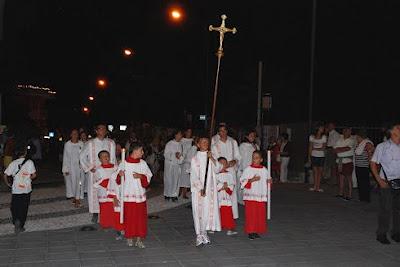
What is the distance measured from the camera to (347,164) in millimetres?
12852

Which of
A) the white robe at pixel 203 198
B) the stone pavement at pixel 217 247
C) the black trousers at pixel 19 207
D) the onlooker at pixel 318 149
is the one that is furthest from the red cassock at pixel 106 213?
the onlooker at pixel 318 149

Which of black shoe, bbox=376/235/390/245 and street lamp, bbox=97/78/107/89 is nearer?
black shoe, bbox=376/235/390/245

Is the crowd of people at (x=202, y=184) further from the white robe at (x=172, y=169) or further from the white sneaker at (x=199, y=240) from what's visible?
the white robe at (x=172, y=169)

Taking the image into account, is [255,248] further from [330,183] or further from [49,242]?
[330,183]

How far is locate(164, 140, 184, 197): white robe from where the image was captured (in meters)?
12.6

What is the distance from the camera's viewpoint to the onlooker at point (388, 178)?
26.8 ft

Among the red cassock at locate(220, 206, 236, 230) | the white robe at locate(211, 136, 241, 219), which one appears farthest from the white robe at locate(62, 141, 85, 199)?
the red cassock at locate(220, 206, 236, 230)

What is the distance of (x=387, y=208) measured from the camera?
825 centimetres

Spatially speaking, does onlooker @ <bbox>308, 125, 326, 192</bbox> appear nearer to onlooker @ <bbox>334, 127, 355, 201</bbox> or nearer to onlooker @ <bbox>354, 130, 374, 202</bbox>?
onlooker @ <bbox>334, 127, 355, 201</bbox>

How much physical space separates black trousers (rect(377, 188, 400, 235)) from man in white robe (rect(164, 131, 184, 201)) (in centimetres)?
555

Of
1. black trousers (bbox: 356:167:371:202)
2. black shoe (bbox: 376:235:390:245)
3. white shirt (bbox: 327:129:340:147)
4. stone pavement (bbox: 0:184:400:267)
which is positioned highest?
white shirt (bbox: 327:129:340:147)

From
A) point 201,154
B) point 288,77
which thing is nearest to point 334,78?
point 288,77

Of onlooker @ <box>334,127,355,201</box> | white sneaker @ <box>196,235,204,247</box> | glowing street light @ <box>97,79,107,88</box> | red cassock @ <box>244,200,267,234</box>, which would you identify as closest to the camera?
white sneaker @ <box>196,235,204,247</box>

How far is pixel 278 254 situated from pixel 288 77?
2415 centimetres
